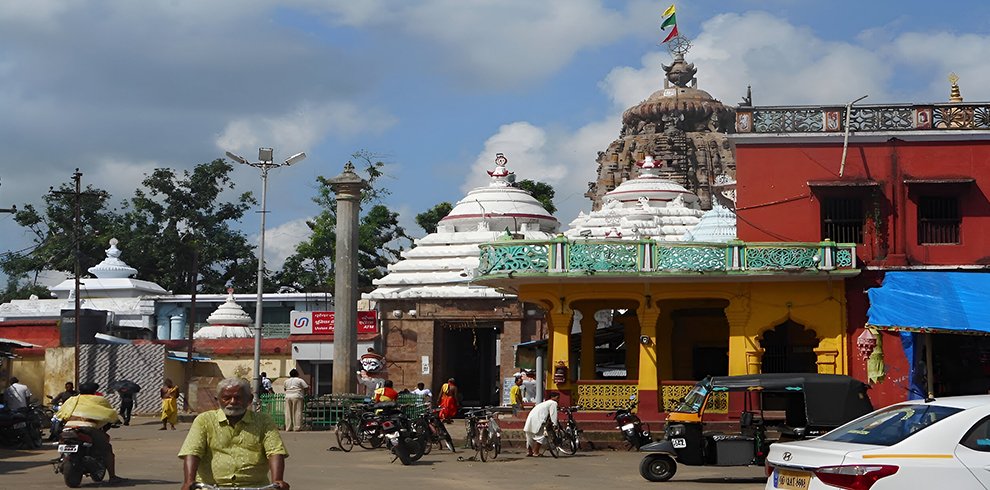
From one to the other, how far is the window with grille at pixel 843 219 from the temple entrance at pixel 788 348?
90.2 inches

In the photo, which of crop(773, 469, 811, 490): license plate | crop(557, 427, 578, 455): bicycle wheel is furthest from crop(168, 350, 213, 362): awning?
crop(773, 469, 811, 490): license plate

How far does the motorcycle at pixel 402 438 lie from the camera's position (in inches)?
787

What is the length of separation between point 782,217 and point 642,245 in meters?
2.91

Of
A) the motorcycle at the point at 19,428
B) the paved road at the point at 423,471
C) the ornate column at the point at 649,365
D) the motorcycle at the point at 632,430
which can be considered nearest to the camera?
the paved road at the point at 423,471

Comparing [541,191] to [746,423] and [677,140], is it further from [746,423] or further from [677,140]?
[746,423]

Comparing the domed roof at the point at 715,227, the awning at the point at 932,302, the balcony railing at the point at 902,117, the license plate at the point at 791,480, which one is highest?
the balcony railing at the point at 902,117

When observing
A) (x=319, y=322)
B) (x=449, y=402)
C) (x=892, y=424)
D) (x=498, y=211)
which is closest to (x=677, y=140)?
(x=498, y=211)

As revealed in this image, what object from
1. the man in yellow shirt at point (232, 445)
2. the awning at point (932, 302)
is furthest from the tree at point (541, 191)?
the man in yellow shirt at point (232, 445)

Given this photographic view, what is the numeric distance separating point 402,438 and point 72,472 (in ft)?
18.7

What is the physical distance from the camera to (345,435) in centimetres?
2308

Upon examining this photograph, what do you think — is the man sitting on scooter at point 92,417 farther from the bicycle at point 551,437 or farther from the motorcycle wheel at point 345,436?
the bicycle at point 551,437

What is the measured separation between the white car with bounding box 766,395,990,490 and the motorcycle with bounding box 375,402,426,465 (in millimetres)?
10497

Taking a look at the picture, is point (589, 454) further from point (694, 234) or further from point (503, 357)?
point (694, 234)

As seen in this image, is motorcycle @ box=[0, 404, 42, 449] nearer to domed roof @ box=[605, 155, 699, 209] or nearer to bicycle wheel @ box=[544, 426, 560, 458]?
bicycle wheel @ box=[544, 426, 560, 458]
